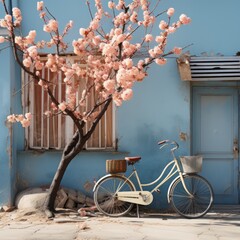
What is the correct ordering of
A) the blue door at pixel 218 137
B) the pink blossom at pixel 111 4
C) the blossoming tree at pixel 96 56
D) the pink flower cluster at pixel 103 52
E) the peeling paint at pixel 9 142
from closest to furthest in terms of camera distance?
the pink flower cluster at pixel 103 52, the blossoming tree at pixel 96 56, the pink blossom at pixel 111 4, the peeling paint at pixel 9 142, the blue door at pixel 218 137

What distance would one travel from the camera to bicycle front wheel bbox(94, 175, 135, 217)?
346 inches

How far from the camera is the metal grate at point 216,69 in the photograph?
30.1 feet

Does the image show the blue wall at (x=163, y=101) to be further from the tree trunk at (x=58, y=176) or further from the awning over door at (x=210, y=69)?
the tree trunk at (x=58, y=176)

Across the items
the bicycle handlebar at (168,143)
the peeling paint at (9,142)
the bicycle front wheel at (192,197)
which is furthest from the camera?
the peeling paint at (9,142)

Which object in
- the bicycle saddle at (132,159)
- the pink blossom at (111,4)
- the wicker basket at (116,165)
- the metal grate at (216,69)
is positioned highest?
the pink blossom at (111,4)

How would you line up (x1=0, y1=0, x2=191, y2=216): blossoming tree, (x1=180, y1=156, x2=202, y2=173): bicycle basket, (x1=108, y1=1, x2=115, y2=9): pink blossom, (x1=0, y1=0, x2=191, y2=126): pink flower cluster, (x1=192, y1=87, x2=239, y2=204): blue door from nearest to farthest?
(x1=0, y1=0, x2=191, y2=126): pink flower cluster
(x1=0, y1=0, x2=191, y2=216): blossoming tree
(x1=180, y1=156, x2=202, y2=173): bicycle basket
(x1=108, y1=1, x2=115, y2=9): pink blossom
(x1=192, y1=87, x2=239, y2=204): blue door

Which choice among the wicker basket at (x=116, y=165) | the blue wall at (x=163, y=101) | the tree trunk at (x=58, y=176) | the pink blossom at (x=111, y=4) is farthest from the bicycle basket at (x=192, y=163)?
the pink blossom at (x=111, y=4)

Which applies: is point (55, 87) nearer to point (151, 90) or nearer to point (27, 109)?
point (27, 109)

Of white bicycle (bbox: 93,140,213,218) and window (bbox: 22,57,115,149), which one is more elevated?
window (bbox: 22,57,115,149)

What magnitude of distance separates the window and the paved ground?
1.58 meters

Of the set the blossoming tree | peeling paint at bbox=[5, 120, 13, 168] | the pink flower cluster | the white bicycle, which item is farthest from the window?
the white bicycle

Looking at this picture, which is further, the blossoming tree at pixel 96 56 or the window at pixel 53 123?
the window at pixel 53 123

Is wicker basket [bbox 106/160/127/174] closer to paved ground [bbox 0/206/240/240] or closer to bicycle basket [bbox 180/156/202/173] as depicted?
paved ground [bbox 0/206/240/240]

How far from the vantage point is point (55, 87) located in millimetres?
9758
